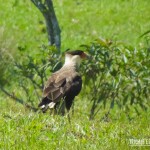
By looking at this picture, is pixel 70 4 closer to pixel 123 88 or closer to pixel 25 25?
pixel 25 25

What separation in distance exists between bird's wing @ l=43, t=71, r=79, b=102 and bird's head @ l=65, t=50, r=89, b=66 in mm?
484

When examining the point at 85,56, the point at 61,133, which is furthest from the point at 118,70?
the point at 61,133

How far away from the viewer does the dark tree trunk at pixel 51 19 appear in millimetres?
11289

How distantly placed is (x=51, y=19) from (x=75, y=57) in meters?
0.89

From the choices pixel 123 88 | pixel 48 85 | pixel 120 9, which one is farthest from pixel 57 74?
pixel 120 9

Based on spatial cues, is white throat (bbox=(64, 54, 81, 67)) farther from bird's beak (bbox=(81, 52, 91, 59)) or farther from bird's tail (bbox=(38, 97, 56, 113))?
bird's tail (bbox=(38, 97, 56, 113))

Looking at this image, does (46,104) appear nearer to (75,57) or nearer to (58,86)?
(58,86)

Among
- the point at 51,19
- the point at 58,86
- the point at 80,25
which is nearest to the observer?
the point at 58,86

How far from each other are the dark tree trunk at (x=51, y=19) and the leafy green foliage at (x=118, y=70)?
916mm

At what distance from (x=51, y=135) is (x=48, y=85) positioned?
3001 millimetres

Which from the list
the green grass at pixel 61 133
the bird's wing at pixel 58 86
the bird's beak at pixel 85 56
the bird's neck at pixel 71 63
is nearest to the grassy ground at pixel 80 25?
the green grass at pixel 61 133

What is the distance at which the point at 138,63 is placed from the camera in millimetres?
10430

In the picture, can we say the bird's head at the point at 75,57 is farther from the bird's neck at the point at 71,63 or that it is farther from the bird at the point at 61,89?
the bird at the point at 61,89

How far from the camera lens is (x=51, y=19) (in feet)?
37.8
